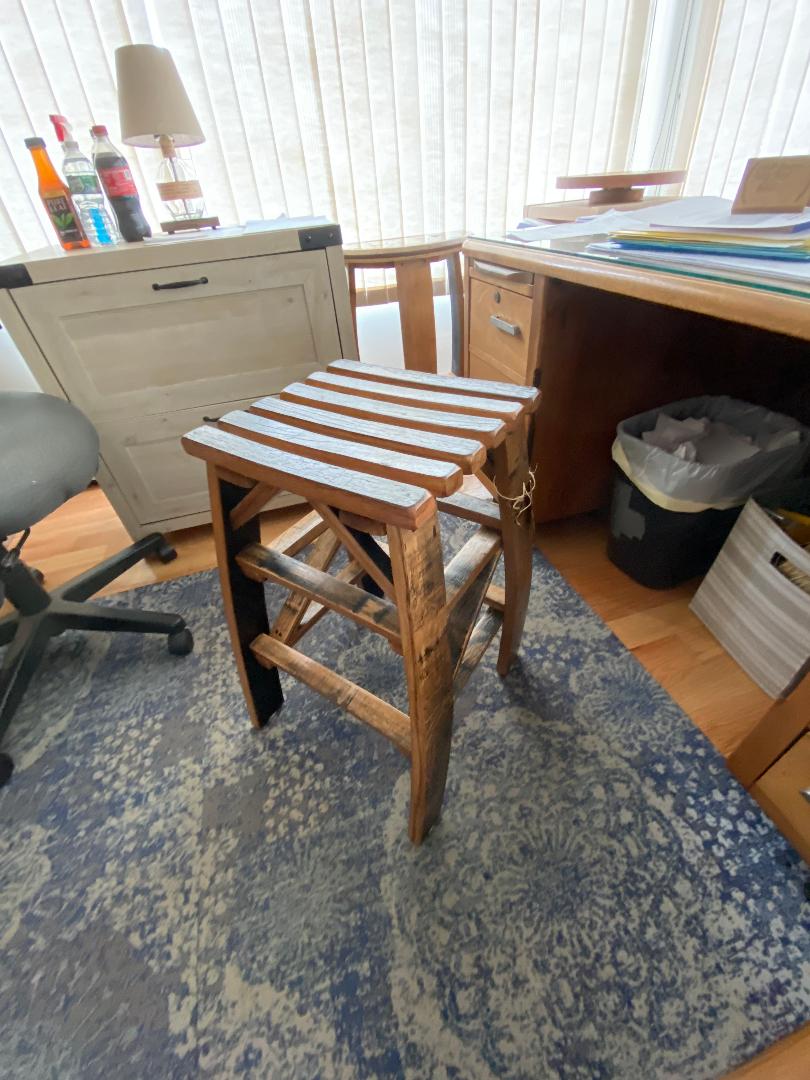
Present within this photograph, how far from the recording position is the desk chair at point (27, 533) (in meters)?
0.77

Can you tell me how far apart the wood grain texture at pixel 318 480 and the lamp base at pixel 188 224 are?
0.92 meters

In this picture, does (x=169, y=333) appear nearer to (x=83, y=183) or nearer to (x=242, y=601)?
(x=83, y=183)

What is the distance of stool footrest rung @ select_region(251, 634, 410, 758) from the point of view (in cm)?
63

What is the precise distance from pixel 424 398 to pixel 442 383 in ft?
0.23

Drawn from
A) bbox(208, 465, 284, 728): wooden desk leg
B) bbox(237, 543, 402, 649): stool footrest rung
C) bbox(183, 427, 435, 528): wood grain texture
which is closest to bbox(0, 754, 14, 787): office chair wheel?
bbox(208, 465, 284, 728): wooden desk leg

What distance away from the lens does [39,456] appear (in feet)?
2.67

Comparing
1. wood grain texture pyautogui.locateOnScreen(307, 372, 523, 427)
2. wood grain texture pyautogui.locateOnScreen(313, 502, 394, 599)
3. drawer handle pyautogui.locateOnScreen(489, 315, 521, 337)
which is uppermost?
wood grain texture pyautogui.locateOnScreen(307, 372, 523, 427)

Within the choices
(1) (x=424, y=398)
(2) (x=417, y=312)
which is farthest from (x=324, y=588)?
(2) (x=417, y=312)

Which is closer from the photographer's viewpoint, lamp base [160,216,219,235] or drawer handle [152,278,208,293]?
drawer handle [152,278,208,293]

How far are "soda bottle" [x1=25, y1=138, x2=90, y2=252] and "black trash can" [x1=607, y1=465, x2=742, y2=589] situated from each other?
4.43 ft

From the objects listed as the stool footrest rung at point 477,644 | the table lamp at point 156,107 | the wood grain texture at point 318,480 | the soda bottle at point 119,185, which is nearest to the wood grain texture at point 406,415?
the wood grain texture at point 318,480

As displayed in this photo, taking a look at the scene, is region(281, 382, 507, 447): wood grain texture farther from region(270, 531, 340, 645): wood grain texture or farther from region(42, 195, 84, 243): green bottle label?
region(42, 195, 84, 243): green bottle label

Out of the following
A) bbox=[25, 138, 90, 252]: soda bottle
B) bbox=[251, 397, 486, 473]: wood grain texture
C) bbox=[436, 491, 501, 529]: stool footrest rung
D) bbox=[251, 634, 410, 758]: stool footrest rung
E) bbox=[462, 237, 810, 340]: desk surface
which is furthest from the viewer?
bbox=[25, 138, 90, 252]: soda bottle

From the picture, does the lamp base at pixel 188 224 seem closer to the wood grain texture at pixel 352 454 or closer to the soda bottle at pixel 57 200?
the soda bottle at pixel 57 200
